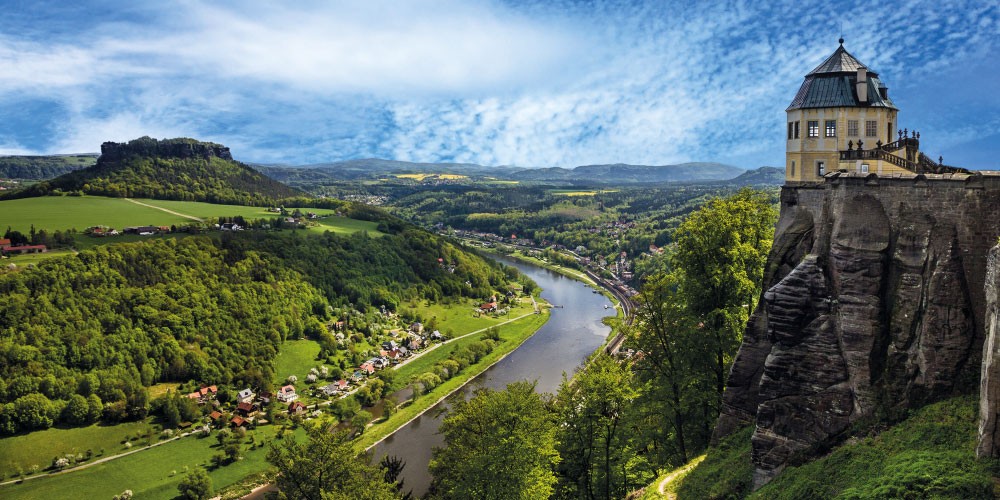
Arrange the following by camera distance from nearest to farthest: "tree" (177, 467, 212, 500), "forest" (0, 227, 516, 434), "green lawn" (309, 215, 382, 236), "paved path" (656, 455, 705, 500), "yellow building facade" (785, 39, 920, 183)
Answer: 1. "paved path" (656, 455, 705, 500)
2. "yellow building facade" (785, 39, 920, 183)
3. "tree" (177, 467, 212, 500)
4. "forest" (0, 227, 516, 434)
5. "green lawn" (309, 215, 382, 236)

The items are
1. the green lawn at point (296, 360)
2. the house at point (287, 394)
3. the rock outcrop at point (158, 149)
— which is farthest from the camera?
the rock outcrop at point (158, 149)

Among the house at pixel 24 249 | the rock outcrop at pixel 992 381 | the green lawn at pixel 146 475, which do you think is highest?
the rock outcrop at pixel 992 381

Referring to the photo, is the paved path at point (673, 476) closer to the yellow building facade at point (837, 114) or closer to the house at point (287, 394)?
the yellow building facade at point (837, 114)

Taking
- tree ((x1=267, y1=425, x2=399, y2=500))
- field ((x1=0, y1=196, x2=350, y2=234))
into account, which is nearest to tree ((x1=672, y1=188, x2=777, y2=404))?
tree ((x1=267, y1=425, x2=399, y2=500))

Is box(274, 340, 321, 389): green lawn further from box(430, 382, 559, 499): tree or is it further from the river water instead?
box(430, 382, 559, 499): tree

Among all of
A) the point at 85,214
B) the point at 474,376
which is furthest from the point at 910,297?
the point at 85,214

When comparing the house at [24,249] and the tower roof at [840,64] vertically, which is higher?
the tower roof at [840,64]

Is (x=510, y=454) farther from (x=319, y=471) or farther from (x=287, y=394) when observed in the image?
(x=287, y=394)

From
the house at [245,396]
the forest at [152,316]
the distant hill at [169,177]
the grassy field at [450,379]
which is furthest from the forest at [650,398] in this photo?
the distant hill at [169,177]
